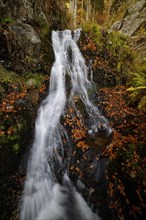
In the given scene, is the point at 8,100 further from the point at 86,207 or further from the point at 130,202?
the point at 130,202

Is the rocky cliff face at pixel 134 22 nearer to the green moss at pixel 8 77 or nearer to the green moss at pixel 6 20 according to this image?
the green moss at pixel 6 20

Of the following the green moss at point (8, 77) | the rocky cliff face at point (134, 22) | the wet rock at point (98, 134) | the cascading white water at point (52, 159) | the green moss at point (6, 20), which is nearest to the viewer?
the cascading white water at point (52, 159)

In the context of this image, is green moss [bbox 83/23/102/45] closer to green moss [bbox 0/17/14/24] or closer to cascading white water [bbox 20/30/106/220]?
cascading white water [bbox 20/30/106/220]

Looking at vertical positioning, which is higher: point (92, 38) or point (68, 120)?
point (92, 38)

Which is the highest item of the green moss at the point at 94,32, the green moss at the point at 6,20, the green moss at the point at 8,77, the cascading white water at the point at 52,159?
the green moss at the point at 6,20

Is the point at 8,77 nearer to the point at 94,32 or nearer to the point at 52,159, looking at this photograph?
the point at 52,159

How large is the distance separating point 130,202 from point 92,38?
8614mm

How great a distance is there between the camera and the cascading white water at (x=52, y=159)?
4.21m

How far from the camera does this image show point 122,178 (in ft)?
14.8

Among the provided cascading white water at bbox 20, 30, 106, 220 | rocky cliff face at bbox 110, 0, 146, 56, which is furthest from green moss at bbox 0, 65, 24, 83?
rocky cliff face at bbox 110, 0, 146, 56

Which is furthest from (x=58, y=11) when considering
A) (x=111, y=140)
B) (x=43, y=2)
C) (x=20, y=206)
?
(x=20, y=206)

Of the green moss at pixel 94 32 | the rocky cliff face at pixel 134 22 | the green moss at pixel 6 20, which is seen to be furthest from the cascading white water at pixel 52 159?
the rocky cliff face at pixel 134 22

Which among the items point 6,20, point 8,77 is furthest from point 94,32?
point 8,77

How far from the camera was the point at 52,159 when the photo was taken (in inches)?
205
